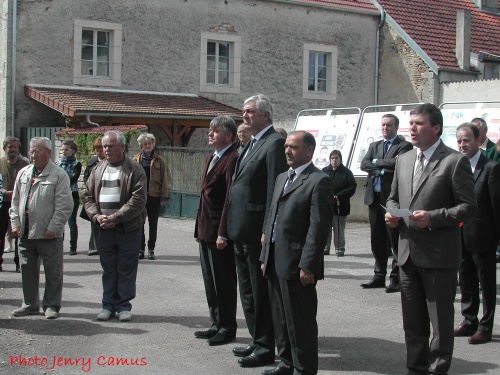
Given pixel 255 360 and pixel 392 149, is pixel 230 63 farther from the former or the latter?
pixel 255 360

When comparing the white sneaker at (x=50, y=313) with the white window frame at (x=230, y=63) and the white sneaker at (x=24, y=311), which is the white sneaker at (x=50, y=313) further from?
the white window frame at (x=230, y=63)

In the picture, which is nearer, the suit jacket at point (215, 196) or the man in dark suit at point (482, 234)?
the suit jacket at point (215, 196)

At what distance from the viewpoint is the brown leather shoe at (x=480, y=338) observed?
7.26 metres

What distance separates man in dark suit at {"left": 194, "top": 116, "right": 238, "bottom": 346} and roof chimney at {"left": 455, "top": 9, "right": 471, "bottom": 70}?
21786 millimetres

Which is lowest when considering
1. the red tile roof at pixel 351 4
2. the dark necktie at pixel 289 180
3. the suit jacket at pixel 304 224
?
the suit jacket at pixel 304 224

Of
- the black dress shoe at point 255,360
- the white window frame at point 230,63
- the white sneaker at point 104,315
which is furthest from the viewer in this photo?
the white window frame at point 230,63

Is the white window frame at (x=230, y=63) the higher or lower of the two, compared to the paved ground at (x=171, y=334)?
higher

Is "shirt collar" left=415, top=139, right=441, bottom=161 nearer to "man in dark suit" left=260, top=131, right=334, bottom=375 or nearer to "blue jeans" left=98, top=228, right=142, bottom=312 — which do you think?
"man in dark suit" left=260, top=131, right=334, bottom=375

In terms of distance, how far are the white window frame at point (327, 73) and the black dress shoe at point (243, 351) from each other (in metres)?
21.9

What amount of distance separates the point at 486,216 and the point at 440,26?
23.3 metres

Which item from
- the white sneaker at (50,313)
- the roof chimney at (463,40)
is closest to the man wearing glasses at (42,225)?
the white sneaker at (50,313)

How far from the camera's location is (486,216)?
7.44 m

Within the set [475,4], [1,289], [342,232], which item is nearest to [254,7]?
[475,4]

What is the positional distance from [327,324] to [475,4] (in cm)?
2704
